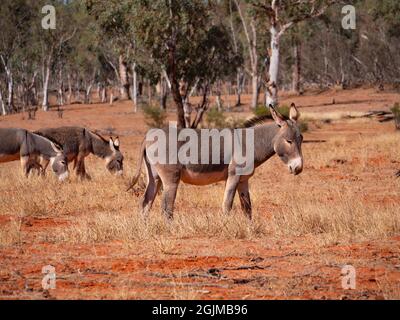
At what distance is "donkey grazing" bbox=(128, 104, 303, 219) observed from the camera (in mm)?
10492

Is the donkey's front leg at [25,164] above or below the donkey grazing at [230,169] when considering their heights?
below

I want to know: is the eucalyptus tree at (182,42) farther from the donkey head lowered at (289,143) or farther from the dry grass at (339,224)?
the dry grass at (339,224)

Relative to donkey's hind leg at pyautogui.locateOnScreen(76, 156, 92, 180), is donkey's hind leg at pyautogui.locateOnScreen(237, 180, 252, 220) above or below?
above

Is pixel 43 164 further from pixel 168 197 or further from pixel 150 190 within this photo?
pixel 168 197

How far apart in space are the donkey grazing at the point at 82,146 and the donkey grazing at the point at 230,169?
7.30 meters

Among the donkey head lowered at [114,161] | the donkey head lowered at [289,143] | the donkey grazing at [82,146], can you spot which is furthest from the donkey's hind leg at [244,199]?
the donkey head lowered at [114,161]

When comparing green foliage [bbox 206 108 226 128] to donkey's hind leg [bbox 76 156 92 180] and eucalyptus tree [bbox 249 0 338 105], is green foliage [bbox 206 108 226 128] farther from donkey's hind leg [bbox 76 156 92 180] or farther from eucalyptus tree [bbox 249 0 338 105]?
donkey's hind leg [bbox 76 156 92 180]

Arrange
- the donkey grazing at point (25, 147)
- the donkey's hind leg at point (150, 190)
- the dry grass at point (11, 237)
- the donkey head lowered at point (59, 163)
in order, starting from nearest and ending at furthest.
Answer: the dry grass at point (11, 237)
the donkey's hind leg at point (150, 190)
the donkey head lowered at point (59, 163)
the donkey grazing at point (25, 147)

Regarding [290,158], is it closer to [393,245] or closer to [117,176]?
[393,245]

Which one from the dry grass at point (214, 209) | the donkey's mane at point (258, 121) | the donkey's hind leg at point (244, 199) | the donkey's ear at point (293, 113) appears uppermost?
the donkey's ear at point (293, 113)

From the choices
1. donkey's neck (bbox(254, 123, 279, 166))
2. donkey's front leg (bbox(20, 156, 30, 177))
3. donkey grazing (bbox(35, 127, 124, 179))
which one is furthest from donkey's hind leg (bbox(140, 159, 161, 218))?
donkey's front leg (bbox(20, 156, 30, 177))

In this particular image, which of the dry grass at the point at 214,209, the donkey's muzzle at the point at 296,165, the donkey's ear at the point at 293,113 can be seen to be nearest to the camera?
the dry grass at the point at 214,209

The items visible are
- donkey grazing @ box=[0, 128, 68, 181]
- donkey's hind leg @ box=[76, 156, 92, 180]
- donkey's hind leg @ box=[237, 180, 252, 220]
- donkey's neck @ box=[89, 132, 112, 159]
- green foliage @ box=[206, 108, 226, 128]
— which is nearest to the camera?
donkey's hind leg @ box=[237, 180, 252, 220]

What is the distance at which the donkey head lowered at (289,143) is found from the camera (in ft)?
35.6
